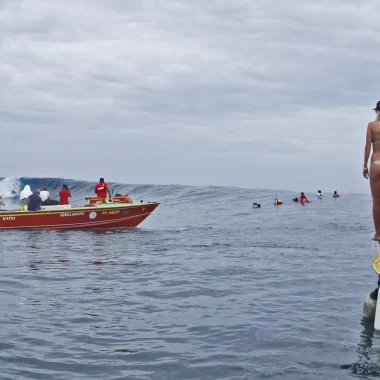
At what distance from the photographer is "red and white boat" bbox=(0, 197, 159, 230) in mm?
22281

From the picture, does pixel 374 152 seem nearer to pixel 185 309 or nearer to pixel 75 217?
pixel 185 309

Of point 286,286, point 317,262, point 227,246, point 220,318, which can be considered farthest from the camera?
point 227,246

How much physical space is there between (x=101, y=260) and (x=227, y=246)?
479 centimetres

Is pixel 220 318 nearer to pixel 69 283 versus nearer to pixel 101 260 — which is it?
pixel 69 283

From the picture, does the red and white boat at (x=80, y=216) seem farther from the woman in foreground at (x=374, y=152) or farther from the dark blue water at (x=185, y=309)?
the woman in foreground at (x=374, y=152)

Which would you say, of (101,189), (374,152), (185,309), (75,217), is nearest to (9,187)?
(101,189)

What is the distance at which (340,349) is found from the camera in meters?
7.25

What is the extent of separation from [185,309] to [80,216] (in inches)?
549

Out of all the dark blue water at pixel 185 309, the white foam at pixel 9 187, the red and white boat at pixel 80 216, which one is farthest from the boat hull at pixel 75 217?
the white foam at pixel 9 187

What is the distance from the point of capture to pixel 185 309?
31.2 feet

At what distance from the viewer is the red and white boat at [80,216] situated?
22281 mm

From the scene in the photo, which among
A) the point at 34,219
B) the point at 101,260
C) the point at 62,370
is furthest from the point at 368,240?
the point at 62,370

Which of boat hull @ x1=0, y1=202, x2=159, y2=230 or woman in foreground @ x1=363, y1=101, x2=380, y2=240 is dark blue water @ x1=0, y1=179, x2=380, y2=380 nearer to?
woman in foreground @ x1=363, y1=101, x2=380, y2=240

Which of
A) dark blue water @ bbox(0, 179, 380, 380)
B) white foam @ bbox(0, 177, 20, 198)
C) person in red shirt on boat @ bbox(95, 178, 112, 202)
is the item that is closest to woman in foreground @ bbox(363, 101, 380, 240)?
dark blue water @ bbox(0, 179, 380, 380)
